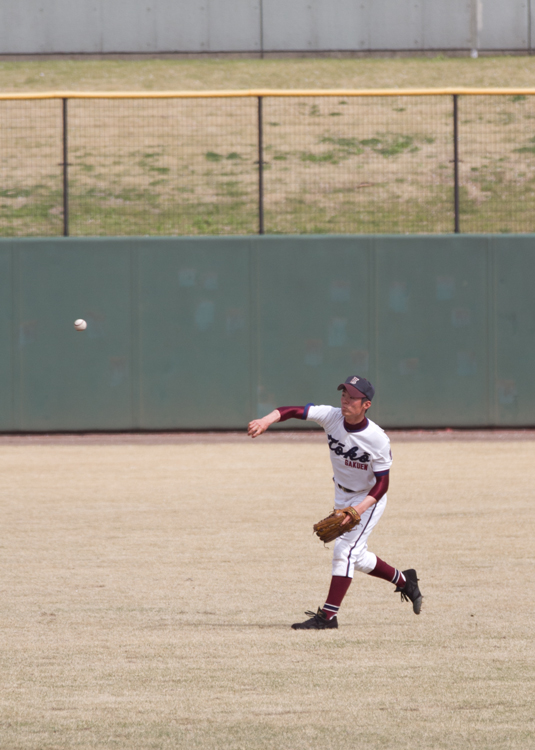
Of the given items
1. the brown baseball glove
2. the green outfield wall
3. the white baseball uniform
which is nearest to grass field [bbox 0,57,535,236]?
the green outfield wall

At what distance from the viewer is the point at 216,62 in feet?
88.7

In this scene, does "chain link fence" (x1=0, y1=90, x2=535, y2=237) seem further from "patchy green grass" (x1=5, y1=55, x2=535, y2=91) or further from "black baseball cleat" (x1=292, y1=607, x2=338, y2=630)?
"black baseball cleat" (x1=292, y1=607, x2=338, y2=630)

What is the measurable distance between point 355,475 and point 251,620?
108cm

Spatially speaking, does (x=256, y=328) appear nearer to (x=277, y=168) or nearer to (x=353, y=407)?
(x=277, y=168)

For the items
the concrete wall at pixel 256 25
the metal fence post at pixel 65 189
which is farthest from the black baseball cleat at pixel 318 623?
the concrete wall at pixel 256 25

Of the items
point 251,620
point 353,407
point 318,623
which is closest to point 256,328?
point 353,407

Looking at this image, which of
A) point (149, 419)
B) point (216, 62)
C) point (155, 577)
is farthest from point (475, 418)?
point (216, 62)

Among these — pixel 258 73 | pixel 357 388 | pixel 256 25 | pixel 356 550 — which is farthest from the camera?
pixel 256 25

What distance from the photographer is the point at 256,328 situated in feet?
49.0

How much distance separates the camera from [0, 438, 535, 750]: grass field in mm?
4285

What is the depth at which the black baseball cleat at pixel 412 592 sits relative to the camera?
6057 mm

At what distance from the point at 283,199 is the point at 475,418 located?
232 inches

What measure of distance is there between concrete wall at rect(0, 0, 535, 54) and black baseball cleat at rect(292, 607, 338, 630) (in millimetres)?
23258

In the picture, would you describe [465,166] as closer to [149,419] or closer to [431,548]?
[149,419]
